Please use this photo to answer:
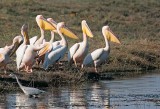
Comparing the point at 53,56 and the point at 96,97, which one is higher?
the point at 53,56

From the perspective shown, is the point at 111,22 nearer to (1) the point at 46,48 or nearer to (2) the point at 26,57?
(1) the point at 46,48

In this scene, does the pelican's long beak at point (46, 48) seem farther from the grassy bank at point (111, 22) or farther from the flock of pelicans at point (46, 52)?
the grassy bank at point (111, 22)

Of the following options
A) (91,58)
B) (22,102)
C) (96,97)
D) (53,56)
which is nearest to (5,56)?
(53,56)

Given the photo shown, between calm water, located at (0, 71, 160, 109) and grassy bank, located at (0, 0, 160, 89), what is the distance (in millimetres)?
2714

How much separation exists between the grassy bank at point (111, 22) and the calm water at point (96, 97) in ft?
8.90

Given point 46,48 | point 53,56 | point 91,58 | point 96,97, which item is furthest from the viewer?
point 91,58

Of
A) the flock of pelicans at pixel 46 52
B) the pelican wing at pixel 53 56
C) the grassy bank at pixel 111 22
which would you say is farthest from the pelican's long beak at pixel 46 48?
the grassy bank at pixel 111 22

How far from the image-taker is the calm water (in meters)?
12.4

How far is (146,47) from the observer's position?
70.8 feet

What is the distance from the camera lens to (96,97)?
536 inches

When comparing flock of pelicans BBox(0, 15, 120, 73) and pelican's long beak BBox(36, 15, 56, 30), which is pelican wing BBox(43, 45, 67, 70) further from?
pelican's long beak BBox(36, 15, 56, 30)

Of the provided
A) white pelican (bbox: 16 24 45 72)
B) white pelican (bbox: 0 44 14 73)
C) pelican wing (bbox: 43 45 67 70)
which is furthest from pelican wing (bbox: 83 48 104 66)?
white pelican (bbox: 0 44 14 73)

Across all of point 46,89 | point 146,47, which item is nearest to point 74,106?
point 46,89

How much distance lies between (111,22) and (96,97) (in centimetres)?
1689
